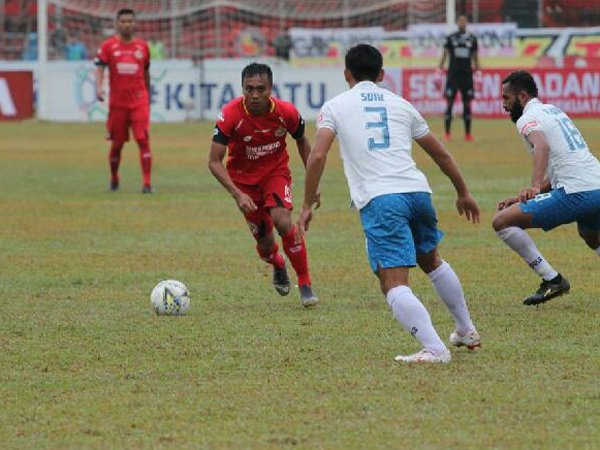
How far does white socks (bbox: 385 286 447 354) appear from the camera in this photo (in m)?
7.53

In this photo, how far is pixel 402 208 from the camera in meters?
7.59

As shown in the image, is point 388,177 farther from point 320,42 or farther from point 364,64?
point 320,42

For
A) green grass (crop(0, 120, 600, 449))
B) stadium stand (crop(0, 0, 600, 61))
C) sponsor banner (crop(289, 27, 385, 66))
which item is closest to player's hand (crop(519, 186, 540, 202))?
green grass (crop(0, 120, 600, 449))

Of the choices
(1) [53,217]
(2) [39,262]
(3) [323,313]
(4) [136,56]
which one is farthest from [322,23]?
(3) [323,313]

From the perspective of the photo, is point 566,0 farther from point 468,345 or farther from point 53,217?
point 468,345

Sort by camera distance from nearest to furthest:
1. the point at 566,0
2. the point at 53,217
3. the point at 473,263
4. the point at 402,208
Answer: the point at 402,208, the point at 473,263, the point at 53,217, the point at 566,0

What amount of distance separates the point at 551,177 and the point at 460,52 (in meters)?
18.7

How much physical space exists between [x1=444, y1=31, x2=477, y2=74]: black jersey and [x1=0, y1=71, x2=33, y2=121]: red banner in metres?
13.0

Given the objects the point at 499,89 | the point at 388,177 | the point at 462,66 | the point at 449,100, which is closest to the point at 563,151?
the point at 388,177

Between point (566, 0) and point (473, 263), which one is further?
point (566, 0)

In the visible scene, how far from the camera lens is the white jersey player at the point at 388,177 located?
757 cm

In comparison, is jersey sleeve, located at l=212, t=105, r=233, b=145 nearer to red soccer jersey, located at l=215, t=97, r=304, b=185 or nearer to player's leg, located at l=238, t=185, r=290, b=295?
red soccer jersey, located at l=215, t=97, r=304, b=185

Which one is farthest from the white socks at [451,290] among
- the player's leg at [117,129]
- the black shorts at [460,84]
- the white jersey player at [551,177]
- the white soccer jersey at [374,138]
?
the black shorts at [460,84]

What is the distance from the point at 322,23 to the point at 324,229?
2885 cm
